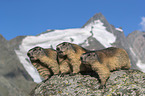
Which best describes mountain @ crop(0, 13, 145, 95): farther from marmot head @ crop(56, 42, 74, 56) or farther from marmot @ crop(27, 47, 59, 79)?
marmot head @ crop(56, 42, 74, 56)

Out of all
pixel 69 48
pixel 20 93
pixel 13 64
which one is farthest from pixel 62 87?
pixel 13 64

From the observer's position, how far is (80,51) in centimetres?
1070

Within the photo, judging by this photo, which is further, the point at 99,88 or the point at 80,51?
the point at 80,51

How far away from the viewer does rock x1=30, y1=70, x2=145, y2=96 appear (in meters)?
8.32

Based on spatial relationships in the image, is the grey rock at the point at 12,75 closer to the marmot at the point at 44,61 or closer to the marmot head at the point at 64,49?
the marmot at the point at 44,61

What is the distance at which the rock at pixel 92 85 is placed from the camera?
27.3 feet

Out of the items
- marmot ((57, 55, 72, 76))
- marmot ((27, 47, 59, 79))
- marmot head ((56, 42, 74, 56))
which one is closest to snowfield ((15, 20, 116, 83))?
marmot ((27, 47, 59, 79))

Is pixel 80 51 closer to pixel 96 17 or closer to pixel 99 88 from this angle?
pixel 99 88

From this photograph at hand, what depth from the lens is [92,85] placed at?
9.07 m

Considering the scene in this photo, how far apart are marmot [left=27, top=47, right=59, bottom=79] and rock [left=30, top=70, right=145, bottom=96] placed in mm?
601

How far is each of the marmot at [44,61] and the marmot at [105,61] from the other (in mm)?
2379

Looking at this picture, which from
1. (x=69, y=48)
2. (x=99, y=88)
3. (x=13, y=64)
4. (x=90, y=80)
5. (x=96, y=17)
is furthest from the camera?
(x=96, y=17)

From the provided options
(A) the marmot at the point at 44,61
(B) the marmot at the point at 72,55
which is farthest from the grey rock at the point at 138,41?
(B) the marmot at the point at 72,55

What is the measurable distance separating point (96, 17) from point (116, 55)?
225 ft
